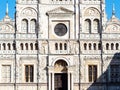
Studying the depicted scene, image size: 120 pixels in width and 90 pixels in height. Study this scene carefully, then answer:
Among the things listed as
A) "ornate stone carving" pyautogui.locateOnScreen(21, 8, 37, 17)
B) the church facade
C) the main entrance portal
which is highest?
"ornate stone carving" pyautogui.locateOnScreen(21, 8, 37, 17)

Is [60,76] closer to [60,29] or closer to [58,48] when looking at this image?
[58,48]

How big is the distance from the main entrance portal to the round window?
4.45 metres

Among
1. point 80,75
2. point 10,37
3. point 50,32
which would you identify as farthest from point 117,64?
point 10,37

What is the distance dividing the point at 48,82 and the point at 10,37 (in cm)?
635

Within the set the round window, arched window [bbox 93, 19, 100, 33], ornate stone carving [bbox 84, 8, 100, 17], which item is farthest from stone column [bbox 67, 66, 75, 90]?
ornate stone carving [bbox 84, 8, 100, 17]

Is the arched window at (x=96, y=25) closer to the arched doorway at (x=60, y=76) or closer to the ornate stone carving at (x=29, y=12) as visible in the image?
the arched doorway at (x=60, y=76)

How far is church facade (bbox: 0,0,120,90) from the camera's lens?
201 feet

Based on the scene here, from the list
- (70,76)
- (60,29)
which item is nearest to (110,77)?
(70,76)

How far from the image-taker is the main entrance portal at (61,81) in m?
61.7

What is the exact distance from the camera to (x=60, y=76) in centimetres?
6197

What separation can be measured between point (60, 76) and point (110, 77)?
5.40m

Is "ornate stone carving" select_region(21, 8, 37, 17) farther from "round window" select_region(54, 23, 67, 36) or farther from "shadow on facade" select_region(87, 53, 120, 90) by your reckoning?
"shadow on facade" select_region(87, 53, 120, 90)

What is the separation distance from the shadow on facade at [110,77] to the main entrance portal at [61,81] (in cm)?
273

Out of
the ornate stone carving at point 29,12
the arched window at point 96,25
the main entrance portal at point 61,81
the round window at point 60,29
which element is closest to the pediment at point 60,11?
the round window at point 60,29
